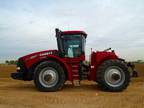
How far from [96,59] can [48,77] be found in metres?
2.21

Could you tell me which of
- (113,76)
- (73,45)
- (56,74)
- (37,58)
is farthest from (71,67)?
(113,76)

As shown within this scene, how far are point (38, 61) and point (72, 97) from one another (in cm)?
305

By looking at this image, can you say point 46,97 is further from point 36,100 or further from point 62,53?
point 62,53

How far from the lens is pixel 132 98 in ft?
38.8

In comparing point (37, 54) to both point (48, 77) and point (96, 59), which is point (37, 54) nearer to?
point (48, 77)

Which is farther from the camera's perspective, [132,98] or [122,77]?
[122,77]

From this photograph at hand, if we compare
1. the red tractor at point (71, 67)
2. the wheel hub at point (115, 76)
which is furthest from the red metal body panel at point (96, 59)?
the wheel hub at point (115, 76)

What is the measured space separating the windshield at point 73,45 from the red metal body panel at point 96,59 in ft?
2.15

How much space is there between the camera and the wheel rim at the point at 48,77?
553 inches

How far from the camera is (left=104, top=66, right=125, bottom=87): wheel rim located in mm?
14023

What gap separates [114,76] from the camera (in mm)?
14047

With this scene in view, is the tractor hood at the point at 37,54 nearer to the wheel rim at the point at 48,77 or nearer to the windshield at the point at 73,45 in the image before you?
the windshield at the point at 73,45

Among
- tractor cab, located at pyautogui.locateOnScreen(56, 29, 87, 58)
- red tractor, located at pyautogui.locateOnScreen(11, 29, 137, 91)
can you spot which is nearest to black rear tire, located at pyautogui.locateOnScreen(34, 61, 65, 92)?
red tractor, located at pyautogui.locateOnScreen(11, 29, 137, 91)

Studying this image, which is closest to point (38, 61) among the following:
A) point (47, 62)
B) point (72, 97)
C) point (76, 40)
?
point (47, 62)
